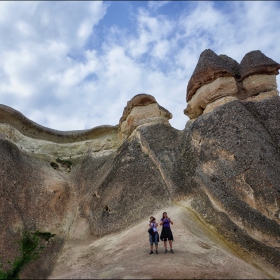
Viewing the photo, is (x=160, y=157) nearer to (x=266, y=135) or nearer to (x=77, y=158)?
(x=266, y=135)

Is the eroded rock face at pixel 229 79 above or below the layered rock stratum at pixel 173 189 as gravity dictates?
above

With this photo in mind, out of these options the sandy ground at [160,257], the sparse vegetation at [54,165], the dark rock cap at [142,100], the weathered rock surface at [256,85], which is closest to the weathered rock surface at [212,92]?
the weathered rock surface at [256,85]

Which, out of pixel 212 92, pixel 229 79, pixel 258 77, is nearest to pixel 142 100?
pixel 212 92

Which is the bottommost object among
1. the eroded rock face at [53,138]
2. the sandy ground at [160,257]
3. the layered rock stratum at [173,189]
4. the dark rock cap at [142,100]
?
the sandy ground at [160,257]

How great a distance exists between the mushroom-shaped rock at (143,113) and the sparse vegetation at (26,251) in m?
9.60

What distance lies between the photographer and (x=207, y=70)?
65.7ft

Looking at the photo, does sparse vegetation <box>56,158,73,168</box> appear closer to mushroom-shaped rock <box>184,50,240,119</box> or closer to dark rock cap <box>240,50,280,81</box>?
mushroom-shaped rock <box>184,50,240,119</box>

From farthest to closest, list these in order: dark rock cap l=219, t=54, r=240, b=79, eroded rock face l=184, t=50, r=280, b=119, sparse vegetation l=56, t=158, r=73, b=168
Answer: sparse vegetation l=56, t=158, r=73, b=168
dark rock cap l=219, t=54, r=240, b=79
eroded rock face l=184, t=50, r=280, b=119

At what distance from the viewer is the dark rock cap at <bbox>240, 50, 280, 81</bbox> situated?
19406mm

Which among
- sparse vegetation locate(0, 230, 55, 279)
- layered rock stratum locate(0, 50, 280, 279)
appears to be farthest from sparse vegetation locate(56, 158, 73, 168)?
sparse vegetation locate(0, 230, 55, 279)

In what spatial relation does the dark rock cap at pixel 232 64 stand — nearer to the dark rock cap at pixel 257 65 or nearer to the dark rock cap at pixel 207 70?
the dark rock cap at pixel 207 70

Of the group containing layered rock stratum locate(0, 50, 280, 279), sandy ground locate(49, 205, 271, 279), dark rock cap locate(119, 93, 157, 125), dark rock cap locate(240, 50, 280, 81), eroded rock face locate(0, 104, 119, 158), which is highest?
dark rock cap locate(240, 50, 280, 81)

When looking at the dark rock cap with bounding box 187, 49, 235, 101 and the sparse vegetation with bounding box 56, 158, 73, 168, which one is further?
the sparse vegetation with bounding box 56, 158, 73, 168

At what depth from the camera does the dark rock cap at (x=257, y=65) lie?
19406 mm
